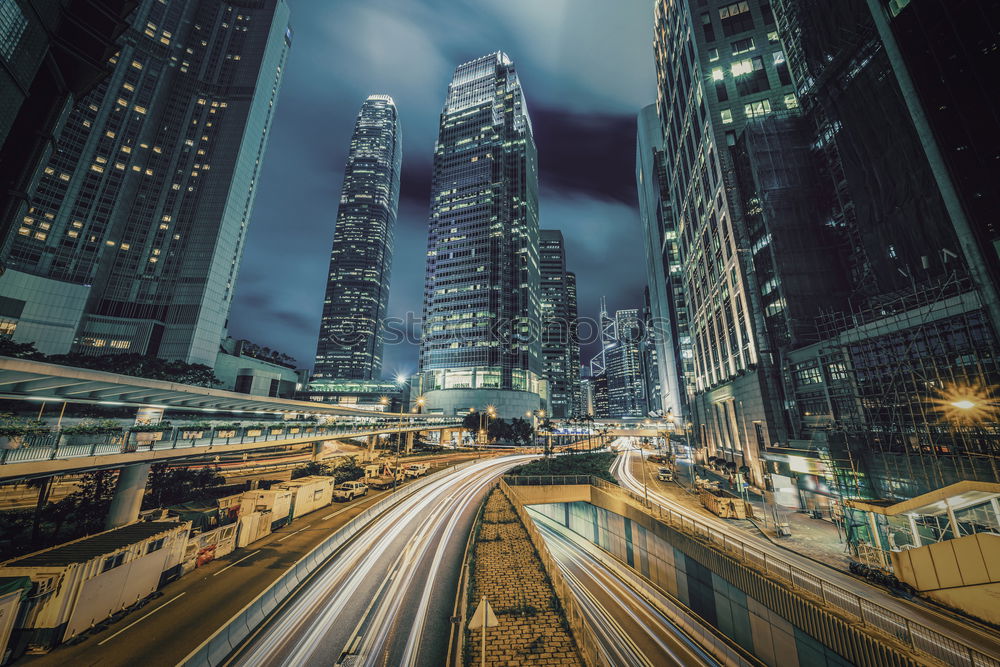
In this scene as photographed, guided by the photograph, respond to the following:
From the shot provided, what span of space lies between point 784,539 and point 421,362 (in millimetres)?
116507

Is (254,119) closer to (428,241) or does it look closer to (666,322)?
(428,241)

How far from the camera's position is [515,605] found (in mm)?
14289

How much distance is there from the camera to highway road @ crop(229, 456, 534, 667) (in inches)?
451

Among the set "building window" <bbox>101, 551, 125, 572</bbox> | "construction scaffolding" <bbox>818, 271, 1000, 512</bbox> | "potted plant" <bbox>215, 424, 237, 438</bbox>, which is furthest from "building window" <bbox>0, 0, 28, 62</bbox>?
"construction scaffolding" <bbox>818, 271, 1000, 512</bbox>

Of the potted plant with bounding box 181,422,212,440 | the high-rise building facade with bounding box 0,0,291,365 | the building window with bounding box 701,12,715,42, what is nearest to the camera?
the potted plant with bounding box 181,422,212,440

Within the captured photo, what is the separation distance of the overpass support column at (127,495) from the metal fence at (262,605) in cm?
1046

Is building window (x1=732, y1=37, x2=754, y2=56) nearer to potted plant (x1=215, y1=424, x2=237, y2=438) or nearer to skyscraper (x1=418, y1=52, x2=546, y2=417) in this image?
skyscraper (x1=418, y1=52, x2=546, y2=417)

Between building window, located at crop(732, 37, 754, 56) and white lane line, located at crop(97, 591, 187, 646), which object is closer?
white lane line, located at crop(97, 591, 187, 646)

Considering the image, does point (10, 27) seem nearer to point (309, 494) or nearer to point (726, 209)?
point (309, 494)

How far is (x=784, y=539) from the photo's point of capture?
859 inches

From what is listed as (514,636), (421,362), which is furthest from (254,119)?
(514,636)

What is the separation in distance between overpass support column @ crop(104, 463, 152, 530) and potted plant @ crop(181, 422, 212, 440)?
6.51ft

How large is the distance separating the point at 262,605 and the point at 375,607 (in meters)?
4.26

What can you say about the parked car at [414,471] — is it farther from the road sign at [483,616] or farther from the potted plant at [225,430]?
the road sign at [483,616]
